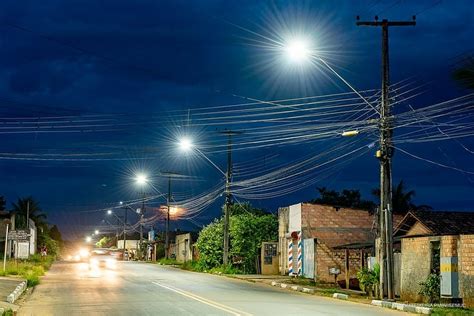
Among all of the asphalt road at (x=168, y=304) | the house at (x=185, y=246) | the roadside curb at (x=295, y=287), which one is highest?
the house at (x=185, y=246)

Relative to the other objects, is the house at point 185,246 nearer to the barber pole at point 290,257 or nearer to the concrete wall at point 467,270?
the barber pole at point 290,257

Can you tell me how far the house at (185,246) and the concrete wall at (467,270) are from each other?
158 feet

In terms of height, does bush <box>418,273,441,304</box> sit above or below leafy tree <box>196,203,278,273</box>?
below

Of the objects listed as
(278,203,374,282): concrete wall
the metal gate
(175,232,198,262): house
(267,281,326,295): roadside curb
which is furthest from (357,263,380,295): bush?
(175,232,198,262): house

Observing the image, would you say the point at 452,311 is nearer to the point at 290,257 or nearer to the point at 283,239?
the point at 290,257

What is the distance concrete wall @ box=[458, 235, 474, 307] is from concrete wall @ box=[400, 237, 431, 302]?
2.21 meters

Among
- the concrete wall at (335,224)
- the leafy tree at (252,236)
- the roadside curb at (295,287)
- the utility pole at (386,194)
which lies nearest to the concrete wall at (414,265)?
the utility pole at (386,194)

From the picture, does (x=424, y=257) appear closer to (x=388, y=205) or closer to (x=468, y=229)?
(x=388, y=205)

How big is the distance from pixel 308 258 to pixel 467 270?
59.0 ft

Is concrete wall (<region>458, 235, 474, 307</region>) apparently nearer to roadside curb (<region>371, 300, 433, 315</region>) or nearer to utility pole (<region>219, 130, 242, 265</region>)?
roadside curb (<region>371, 300, 433, 315</region>)

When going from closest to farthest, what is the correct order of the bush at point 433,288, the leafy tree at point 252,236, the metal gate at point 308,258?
1. the bush at point 433,288
2. the metal gate at point 308,258
3. the leafy tree at point 252,236

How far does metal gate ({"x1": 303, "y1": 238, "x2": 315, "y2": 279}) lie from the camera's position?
36.0 meters

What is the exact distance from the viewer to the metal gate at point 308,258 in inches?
1416

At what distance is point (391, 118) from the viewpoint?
2189cm
